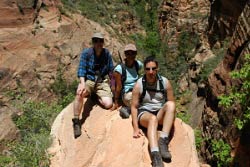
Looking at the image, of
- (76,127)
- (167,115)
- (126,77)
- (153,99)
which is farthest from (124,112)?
(167,115)

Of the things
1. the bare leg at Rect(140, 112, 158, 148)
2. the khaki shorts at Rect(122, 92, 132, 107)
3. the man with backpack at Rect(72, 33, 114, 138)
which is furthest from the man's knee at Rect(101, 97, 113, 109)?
the bare leg at Rect(140, 112, 158, 148)

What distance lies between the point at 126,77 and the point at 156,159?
155cm

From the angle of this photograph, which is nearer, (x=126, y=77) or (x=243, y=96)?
(x=126, y=77)

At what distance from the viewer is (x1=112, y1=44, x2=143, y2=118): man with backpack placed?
5.92 m

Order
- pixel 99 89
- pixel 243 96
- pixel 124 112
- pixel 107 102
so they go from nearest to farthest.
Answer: pixel 124 112
pixel 107 102
pixel 99 89
pixel 243 96

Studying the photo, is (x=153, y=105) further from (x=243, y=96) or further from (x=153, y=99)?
(x=243, y=96)

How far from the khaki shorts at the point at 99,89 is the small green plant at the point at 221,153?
10.9ft

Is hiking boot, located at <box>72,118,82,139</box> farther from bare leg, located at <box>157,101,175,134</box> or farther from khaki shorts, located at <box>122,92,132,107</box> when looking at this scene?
bare leg, located at <box>157,101,175,134</box>

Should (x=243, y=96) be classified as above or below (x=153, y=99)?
below

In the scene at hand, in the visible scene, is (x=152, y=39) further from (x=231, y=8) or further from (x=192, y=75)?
(x=231, y=8)

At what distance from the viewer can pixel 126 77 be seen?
606 centimetres

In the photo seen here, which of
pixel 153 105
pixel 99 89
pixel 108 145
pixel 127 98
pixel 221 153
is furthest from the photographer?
pixel 221 153

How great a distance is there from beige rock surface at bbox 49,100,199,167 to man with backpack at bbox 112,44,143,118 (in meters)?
0.21

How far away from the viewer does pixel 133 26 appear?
30.5 metres
